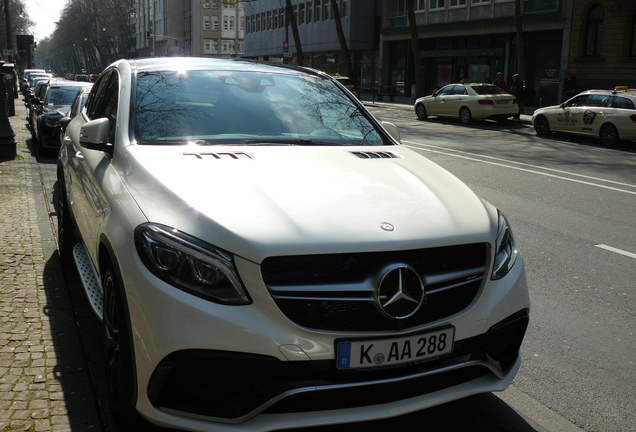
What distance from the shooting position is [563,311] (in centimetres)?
519

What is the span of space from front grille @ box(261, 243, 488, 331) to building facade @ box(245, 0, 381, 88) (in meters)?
49.1

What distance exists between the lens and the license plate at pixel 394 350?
2.70 metres

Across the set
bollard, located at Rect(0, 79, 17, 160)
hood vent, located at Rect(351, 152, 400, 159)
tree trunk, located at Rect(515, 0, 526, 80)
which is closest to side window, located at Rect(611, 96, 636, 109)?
tree trunk, located at Rect(515, 0, 526, 80)

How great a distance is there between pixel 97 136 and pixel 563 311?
3.45 metres

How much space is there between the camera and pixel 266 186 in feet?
10.2

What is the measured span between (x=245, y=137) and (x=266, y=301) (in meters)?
1.56

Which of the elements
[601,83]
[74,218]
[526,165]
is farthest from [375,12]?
[74,218]

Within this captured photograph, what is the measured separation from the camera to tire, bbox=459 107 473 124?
25828 mm

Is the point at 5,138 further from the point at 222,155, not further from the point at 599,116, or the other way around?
the point at 599,116

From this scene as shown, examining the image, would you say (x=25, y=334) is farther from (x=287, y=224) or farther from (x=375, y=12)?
(x=375, y=12)

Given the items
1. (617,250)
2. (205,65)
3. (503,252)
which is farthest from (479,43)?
(503,252)

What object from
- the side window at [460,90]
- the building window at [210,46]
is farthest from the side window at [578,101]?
the building window at [210,46]

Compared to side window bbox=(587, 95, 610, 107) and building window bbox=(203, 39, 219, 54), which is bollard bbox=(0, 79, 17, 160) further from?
building window bbox=(203, 39, 219, 54)

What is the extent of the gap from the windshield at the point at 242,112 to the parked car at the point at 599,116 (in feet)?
52.4
